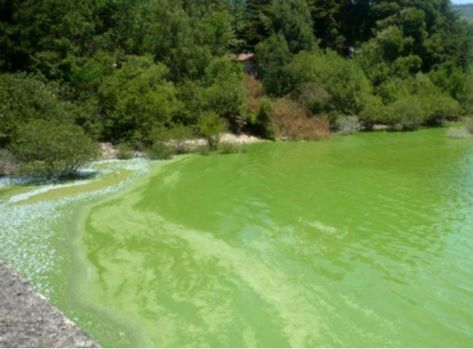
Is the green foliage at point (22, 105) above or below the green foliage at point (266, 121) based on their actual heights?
above

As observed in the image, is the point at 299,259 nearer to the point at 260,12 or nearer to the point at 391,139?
the point at 391,139

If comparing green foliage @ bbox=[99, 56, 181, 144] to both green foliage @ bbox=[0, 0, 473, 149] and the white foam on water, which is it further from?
the white foam on water

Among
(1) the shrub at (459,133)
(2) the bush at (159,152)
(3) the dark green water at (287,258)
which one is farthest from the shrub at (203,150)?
(1) the shrub at (459,133)

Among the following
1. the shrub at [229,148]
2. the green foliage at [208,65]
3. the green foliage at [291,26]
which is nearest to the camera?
the green foliage at [208,65]

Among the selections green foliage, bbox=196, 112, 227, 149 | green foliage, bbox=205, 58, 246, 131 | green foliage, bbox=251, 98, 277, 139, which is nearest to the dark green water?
green foliage, bbox=196, 112, 227, 149

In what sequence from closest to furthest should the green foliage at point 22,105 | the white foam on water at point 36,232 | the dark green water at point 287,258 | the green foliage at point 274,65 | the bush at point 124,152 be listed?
the dark green water at point 287,258 < the white foam on water at point 36,232 < the green foliage at point 22,105 < the bush at point 124,152 < the green foliage at point 274,65

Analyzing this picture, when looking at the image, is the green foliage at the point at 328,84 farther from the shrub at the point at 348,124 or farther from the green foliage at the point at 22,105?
the green foliage at the point at 22,105

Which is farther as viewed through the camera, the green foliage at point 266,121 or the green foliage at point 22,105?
the green foliage at point 266,121

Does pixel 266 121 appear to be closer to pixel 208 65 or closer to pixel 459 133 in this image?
pixel 208 65
